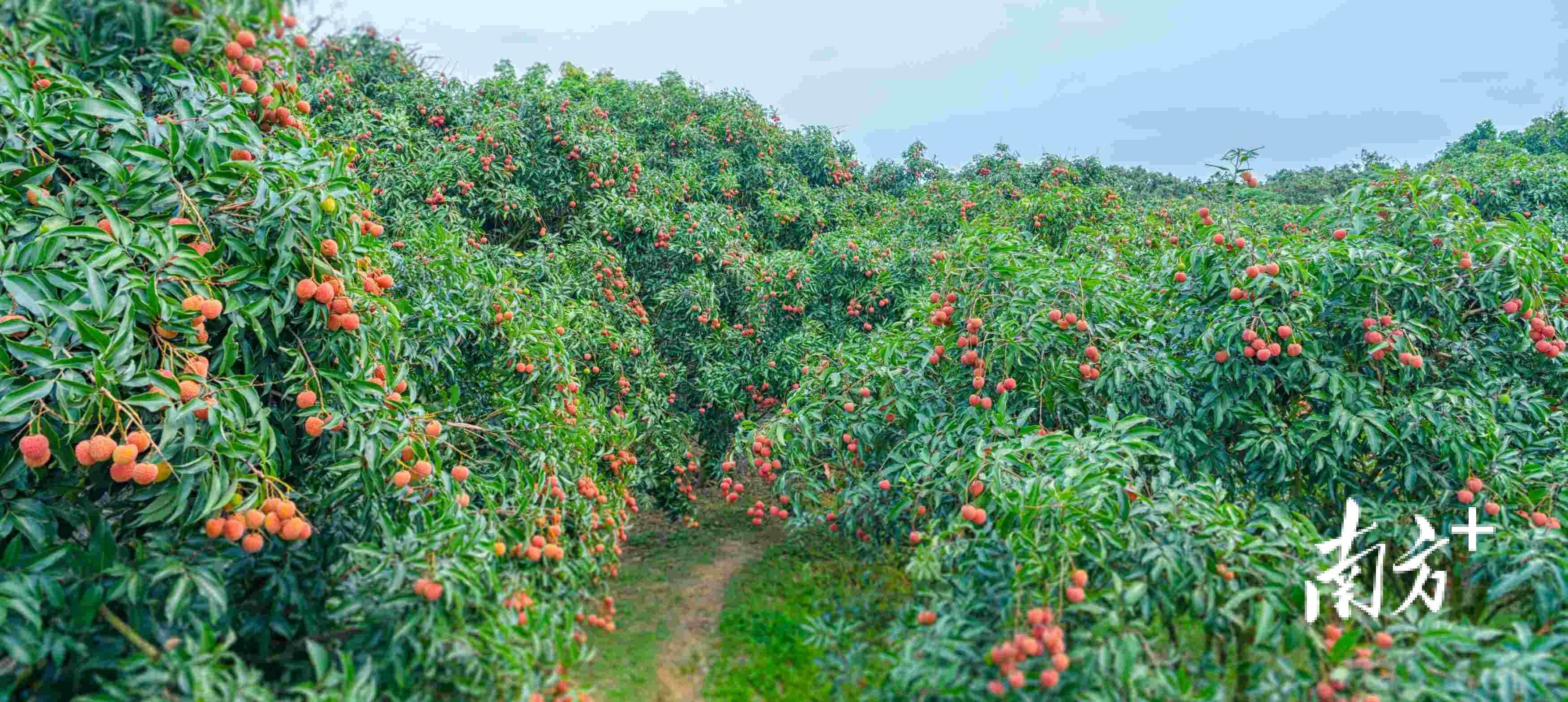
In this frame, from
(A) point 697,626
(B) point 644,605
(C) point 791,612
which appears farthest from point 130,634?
(C) point 791,612

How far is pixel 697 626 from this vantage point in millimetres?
4398

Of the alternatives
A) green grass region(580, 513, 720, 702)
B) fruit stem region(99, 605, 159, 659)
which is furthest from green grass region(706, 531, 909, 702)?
fruit stem region(99, 605, 159, 659)

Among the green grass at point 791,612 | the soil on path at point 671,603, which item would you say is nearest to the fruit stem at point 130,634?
the soil on path at point 671,603

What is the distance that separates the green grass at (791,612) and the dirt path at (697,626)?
0.06 metres

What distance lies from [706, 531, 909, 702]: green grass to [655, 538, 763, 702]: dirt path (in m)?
0.06

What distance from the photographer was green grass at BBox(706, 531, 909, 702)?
11.6ft

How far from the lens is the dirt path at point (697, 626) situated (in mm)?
3725

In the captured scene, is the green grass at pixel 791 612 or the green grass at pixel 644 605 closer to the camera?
the green grass at pixel 791 612

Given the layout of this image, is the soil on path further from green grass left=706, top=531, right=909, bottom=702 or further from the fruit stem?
the fruit stem

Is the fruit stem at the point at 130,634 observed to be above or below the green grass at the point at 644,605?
above

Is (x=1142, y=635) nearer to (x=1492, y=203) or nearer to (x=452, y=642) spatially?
(x=452, y=642)

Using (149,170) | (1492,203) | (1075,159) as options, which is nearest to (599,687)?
(149,170)

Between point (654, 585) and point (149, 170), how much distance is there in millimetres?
3414

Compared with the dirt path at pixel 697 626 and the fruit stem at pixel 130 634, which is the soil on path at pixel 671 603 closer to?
the dirt path at pixel 697 626
